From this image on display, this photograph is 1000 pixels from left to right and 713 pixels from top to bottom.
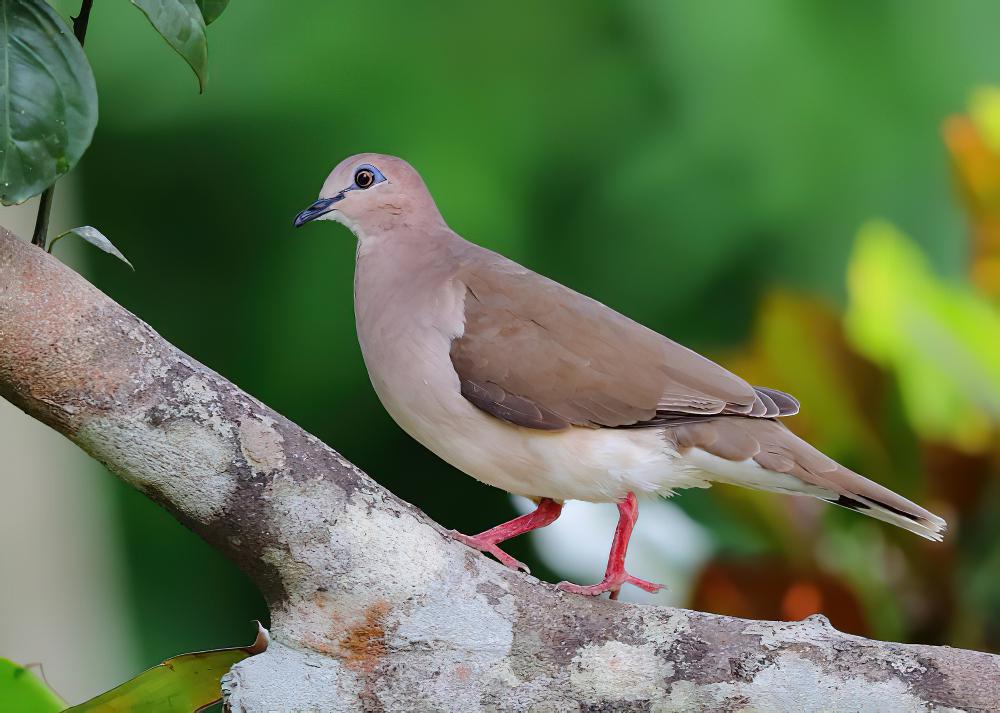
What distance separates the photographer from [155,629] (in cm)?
437

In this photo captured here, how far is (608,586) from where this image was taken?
152cm

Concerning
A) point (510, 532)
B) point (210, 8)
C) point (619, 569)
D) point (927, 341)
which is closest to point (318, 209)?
point (210, 8)

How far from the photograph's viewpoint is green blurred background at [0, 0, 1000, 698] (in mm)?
4191

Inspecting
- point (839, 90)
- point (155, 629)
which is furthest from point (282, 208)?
point (839, 90)

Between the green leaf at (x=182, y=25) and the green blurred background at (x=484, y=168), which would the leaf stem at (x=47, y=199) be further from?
the green blurred background at (x=484, y=168)

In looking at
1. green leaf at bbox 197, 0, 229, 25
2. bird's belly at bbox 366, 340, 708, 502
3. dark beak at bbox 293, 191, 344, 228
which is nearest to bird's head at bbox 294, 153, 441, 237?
dark beak at bbox 293, 191, 344, 228

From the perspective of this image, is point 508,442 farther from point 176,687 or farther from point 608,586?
point 176,687

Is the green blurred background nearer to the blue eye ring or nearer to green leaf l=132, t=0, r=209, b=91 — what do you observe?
the blue eye ring

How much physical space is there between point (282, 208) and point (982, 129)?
2.46m

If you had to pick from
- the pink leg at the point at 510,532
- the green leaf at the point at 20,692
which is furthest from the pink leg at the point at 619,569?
the green leaf at the point at 20,692

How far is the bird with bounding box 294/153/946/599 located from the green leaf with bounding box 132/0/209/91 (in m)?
0.45

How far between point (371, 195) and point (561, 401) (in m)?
0.45

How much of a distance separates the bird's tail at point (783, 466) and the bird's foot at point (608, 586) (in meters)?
0.19

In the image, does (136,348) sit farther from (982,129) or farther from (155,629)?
(155,629)
